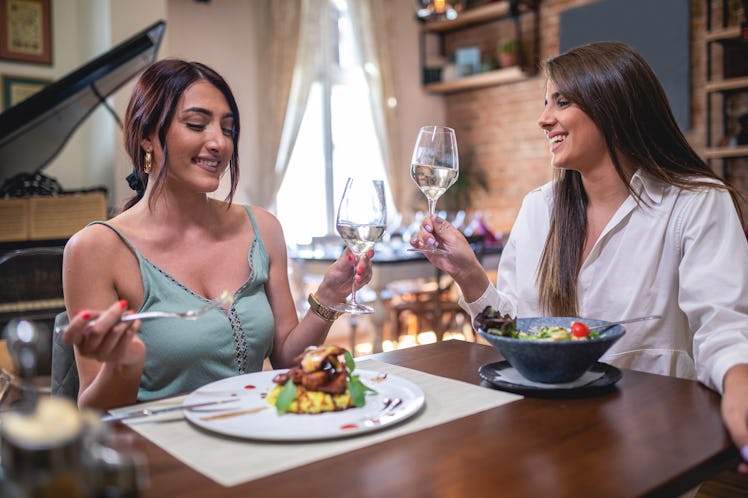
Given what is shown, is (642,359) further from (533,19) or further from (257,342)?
(533,19)

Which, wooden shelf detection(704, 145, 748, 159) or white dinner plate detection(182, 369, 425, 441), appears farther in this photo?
wooden shelf detection(704, 145, 748, 159)

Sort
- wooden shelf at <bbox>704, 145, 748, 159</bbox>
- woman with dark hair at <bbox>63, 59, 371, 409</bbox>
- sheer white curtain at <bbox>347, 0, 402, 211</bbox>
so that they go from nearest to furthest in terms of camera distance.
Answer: woman with dark hair at <bbox>63, 59, 371, 409</bbox> < wooden shelf at <bbox>704, 145, 748, 159</bbox> < sheer white curtain at <bbox>347, 0, 402, 211</bbox>

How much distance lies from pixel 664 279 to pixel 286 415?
94cm

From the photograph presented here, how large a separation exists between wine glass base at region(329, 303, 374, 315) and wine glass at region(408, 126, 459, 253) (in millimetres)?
177

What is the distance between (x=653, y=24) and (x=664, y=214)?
4.67 metres

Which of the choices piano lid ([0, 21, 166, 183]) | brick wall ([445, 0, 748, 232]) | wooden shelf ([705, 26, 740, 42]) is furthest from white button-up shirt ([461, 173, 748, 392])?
brick wall ([445, 0, 748, 232])

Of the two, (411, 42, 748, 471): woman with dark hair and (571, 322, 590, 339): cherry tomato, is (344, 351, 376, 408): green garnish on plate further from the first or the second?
(411, 42, 748, 471): woman with dark hair

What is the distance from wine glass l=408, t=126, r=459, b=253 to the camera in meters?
1.36

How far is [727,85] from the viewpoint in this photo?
4.85 meters

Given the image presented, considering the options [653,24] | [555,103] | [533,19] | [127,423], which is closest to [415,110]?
[533,19]

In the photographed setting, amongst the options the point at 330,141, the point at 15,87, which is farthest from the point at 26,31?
the point at 330,141

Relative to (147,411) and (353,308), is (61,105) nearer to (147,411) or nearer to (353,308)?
(353,308)

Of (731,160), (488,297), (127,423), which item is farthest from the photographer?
(731,160)

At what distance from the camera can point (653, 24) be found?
5.43 m
